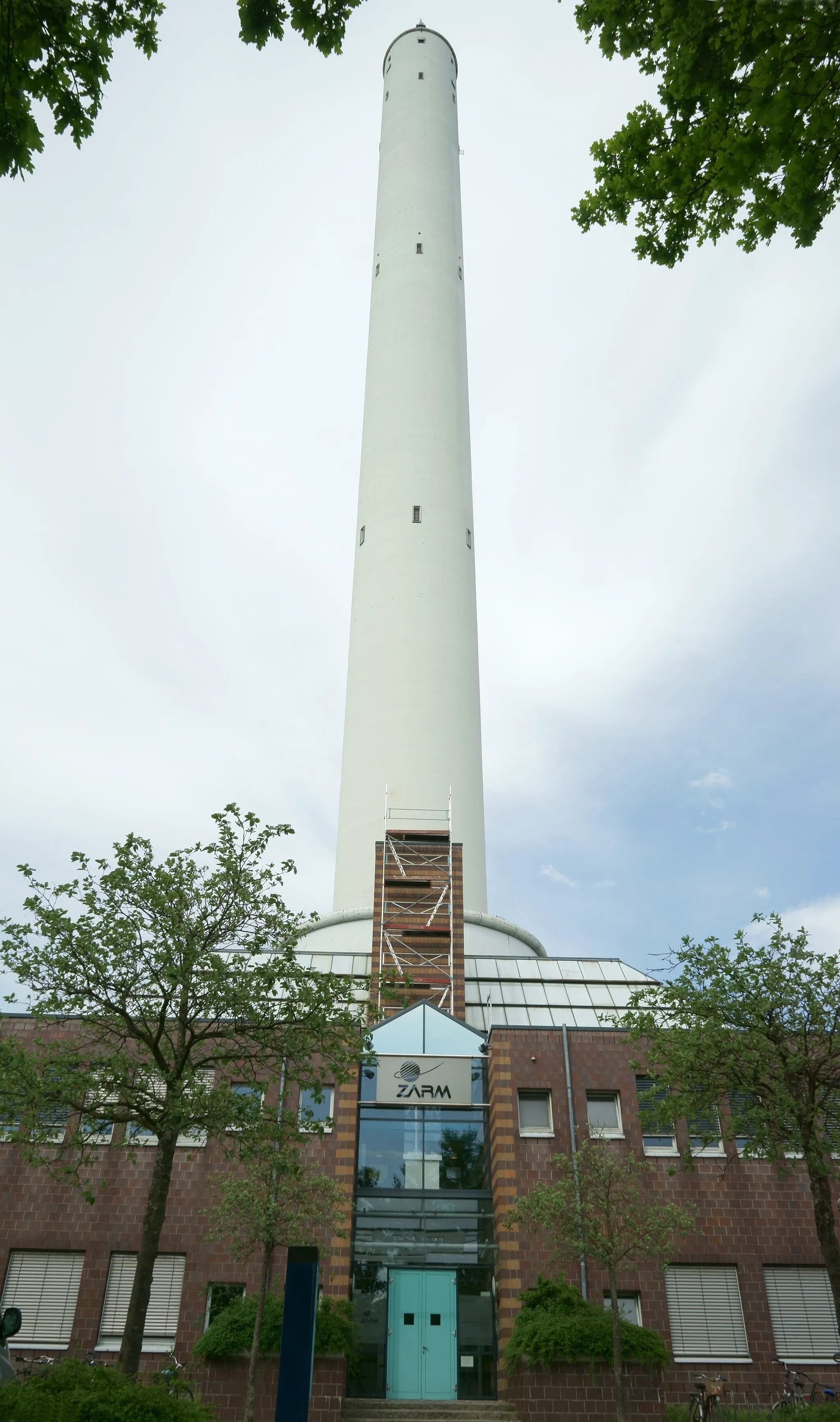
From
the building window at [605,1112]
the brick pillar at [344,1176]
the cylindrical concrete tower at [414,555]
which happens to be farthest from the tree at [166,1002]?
the cylindrical concrete tower at [414,555]

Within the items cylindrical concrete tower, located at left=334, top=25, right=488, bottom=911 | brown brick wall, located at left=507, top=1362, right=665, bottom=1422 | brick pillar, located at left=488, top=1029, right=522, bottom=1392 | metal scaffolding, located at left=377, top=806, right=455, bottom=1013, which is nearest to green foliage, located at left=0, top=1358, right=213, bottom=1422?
brown brick wall, located at left=507, top=1362, right=665, bottom=1422

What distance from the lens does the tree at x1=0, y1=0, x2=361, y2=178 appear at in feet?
26.3

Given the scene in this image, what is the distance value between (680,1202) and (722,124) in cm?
2219

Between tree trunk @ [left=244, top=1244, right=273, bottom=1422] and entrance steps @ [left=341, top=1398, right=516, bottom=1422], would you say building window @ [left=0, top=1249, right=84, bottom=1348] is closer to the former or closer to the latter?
tree trunk @ [left=244, top=1244, right=273, bottom=1422]

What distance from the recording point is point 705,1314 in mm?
23672

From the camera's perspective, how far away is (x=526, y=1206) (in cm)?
2200

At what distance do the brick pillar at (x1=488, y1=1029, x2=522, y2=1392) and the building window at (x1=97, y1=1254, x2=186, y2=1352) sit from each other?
6.84 metres

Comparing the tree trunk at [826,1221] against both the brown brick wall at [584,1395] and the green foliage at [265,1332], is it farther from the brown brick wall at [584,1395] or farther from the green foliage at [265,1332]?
the green foliage at [265,1332]

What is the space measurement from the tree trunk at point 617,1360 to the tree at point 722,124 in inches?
703

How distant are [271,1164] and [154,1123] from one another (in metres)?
4.63

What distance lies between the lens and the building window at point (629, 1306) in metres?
23.5

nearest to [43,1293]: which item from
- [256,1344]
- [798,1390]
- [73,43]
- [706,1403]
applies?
[256,1344]

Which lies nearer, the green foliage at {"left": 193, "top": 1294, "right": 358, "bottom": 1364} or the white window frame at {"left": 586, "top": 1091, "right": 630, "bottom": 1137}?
the green foliage at {"left": 193, "top": 1294, "right": 358, "bottom": 1364}

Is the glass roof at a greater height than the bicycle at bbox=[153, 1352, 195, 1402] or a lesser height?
greater
